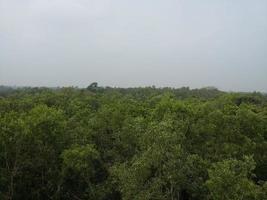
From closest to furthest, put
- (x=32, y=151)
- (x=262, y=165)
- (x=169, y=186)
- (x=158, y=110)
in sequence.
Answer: (x=169, y=186)
(x=32, y=151)
(x=262, y=165)
(x=158, y=110)

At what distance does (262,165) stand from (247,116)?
4.00 metres

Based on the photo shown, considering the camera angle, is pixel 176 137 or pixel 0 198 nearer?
pixel 176 137

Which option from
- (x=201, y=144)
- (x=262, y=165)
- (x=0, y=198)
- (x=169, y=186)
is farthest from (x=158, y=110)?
(x=0, y=198)

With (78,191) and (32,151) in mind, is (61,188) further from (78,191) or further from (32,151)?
(32,151)

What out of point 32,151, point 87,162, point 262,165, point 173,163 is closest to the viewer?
point 173,163

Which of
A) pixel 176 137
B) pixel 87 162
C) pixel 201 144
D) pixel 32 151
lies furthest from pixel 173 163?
pixel 32 151

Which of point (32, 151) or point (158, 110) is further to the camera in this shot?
point (158, 110)

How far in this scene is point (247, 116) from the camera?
3156cm

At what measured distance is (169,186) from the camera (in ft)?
80.6

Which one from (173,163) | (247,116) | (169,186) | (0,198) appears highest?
(247,116)

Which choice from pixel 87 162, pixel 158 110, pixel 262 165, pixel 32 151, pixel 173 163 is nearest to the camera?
pixel 173 163

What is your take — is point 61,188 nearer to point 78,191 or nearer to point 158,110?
point 78,191

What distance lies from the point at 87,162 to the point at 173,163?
7.49 meters

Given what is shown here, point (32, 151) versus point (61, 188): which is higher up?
point (32, 151)
